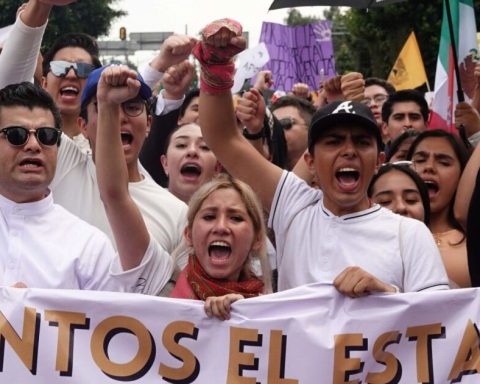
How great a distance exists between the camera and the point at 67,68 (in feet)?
20.0

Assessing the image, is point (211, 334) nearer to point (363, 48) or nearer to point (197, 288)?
point (197, 288)

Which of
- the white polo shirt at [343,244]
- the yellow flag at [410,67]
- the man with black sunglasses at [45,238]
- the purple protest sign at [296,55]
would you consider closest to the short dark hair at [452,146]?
the white polo shirt at [343,244]

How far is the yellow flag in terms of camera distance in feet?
34.5

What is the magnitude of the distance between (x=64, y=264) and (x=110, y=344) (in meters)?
0.39

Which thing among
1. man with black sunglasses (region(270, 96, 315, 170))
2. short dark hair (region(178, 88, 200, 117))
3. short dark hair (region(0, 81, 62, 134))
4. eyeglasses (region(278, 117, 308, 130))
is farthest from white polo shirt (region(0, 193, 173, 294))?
eyeglasses (region(278, 117, 308, 130))

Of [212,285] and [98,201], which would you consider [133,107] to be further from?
[212,285]

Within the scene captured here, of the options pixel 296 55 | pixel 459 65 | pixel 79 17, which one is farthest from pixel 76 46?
pixel 79 17

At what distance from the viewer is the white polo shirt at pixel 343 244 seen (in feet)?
13.3

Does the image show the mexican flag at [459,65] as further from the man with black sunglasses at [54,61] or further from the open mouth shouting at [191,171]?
the man with black sunglasses at [54,61]

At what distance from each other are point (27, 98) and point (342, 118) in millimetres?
1302

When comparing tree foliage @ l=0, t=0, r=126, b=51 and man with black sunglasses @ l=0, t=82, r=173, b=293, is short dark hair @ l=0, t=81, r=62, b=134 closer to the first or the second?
man with black sunglasses @ l=0, t=82, r=173, b=293

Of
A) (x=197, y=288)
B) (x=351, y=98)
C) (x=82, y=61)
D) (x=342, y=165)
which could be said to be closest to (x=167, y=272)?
(x=197, y=288)

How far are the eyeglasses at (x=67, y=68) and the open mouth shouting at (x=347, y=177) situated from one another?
2277 mm

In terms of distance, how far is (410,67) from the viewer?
34.9 feet
